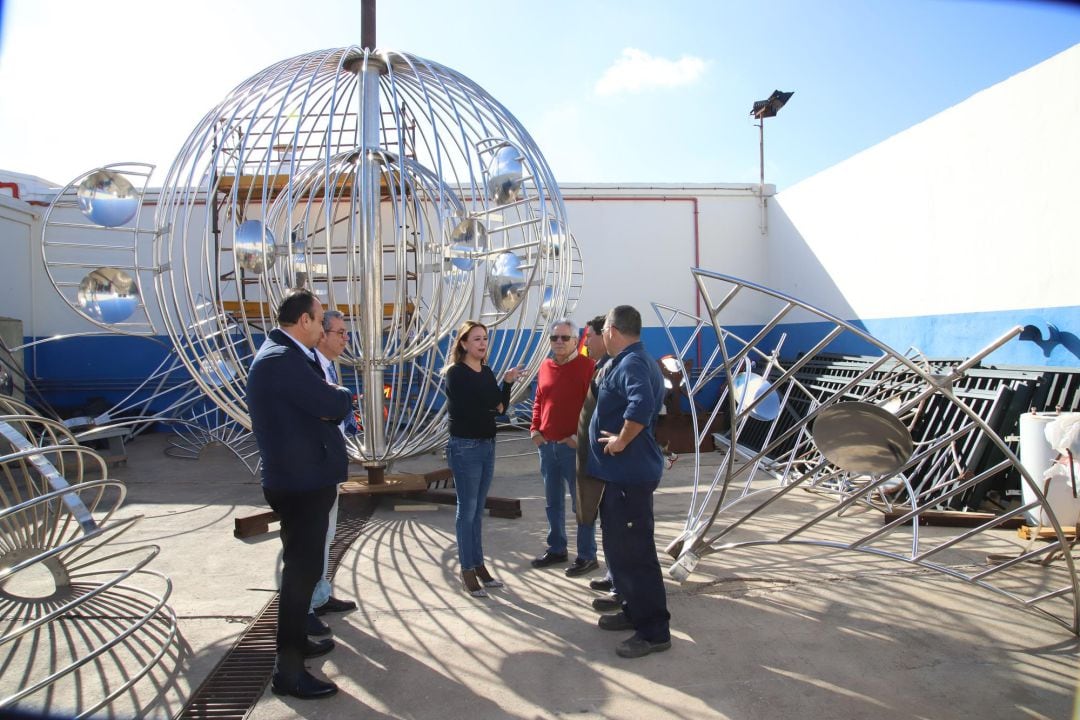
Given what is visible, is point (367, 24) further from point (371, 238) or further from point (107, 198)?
point (107, 198)

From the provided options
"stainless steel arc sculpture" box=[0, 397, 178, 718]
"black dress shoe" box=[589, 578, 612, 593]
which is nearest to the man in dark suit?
"stainless steel arc sculpture" box=[0, 397, 178, 718]

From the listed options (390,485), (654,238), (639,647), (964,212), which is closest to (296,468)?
(639,647)

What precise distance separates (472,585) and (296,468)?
139 cm

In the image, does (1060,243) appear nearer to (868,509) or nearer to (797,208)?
(868,509)

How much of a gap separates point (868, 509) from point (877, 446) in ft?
9.07

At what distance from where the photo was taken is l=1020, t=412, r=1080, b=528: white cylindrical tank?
4.57m

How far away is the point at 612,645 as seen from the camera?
3.08 m

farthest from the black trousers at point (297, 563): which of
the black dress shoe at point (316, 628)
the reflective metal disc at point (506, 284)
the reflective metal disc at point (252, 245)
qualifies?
the reflective metal disc at point (252, 245)

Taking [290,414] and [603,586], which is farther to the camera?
[603,586]

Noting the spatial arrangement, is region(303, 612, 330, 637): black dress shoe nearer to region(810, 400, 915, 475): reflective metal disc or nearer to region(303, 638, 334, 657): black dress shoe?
region(303, 638, 334, 657): black dress shoe

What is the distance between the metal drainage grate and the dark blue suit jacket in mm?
801

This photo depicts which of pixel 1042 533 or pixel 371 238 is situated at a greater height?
pixel 371 238

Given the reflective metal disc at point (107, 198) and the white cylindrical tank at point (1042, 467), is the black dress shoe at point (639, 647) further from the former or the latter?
the reflective metal disc at point (107, 198)

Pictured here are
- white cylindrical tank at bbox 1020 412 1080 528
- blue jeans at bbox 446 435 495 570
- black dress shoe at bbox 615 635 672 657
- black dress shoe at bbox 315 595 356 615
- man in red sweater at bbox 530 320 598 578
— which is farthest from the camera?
white cylindrical tank at bbox 1020 412 1080 528
